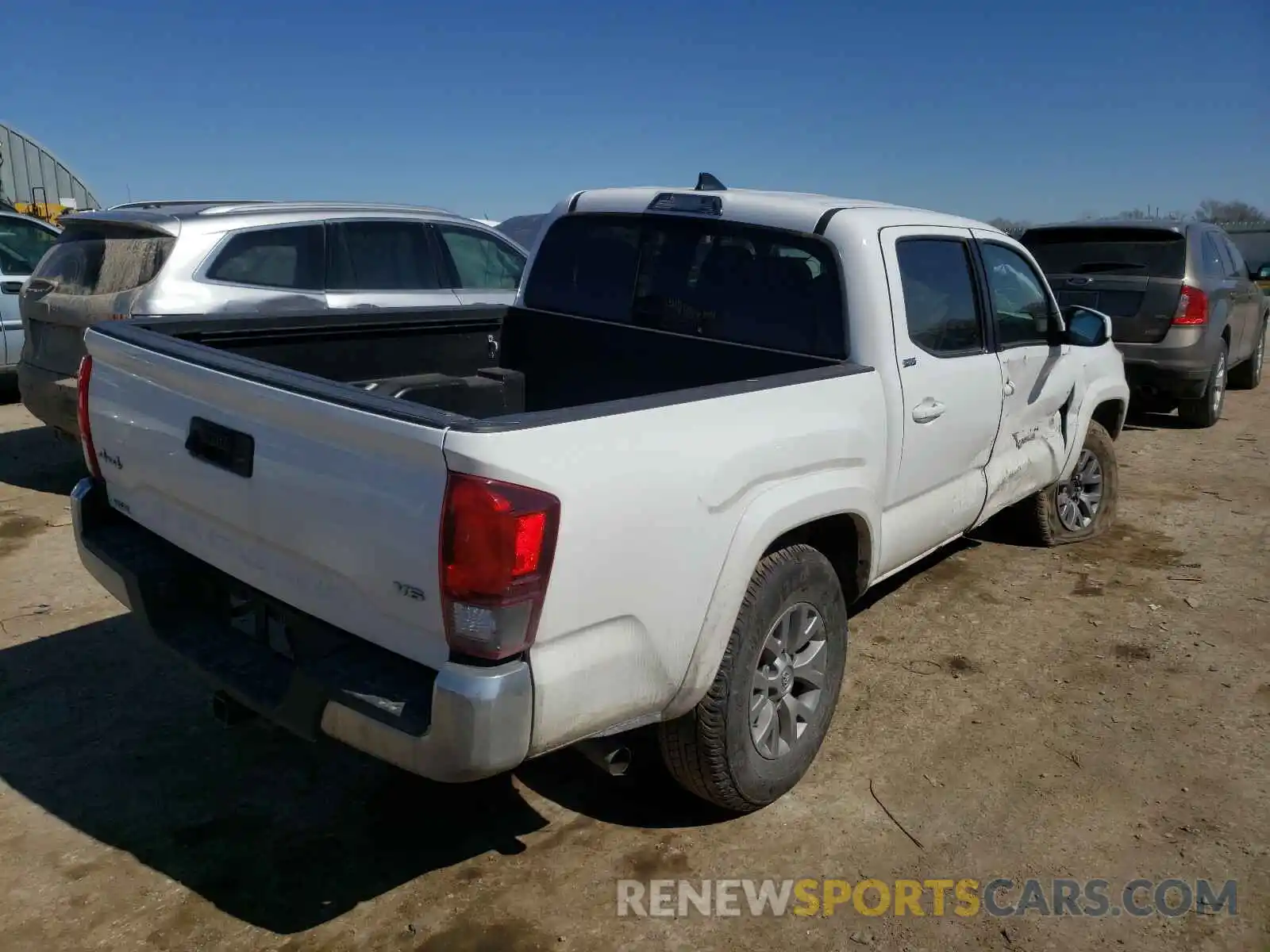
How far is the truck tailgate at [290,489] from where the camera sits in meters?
2.28

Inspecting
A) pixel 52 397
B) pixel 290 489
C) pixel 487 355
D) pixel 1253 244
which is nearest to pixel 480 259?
pixel 52 397

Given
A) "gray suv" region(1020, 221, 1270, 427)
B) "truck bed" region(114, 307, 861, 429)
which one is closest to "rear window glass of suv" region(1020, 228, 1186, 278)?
"gray suv" region(1020, 221, 1270, 427)

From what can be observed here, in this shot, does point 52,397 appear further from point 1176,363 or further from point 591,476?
point 1176,363

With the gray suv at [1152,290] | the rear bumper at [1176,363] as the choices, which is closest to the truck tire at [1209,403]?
the gray suv at [1152,290]

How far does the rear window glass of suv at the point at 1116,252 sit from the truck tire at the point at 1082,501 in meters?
3.32

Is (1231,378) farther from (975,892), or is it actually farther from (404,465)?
(404,465)

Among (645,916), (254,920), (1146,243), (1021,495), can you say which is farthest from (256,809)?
(1146,243)

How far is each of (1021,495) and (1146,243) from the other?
491cm

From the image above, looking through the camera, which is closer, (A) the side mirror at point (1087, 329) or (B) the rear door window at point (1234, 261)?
(A) the side mirror at point (1087, 329)

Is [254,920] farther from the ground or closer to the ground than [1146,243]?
closer to the ground

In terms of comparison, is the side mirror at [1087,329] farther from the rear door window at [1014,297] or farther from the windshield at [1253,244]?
the windshield at [1253,244]

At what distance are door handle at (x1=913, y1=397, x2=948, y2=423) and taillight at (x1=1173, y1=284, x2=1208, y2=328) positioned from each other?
5.71 m

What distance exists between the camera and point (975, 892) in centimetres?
292

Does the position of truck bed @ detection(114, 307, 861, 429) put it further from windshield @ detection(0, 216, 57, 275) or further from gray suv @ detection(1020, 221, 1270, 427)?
gray suv @ detection(1020, 221, 1270, 427)
